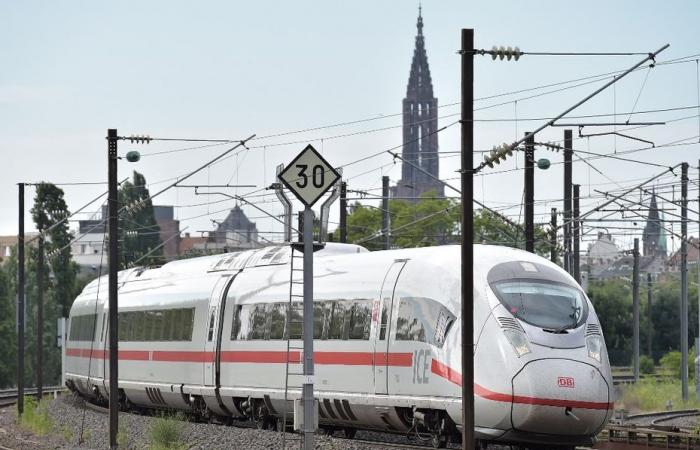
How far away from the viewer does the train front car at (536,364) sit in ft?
72.1

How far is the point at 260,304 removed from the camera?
30000 mm

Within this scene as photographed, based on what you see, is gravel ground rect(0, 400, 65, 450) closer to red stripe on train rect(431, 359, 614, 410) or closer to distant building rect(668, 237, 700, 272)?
red stripe on train rect(431, 359, 614, 410)

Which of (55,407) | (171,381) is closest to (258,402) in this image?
(171,381)

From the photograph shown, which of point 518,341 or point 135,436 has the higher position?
point 518,341

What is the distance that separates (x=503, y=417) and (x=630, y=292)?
88.4 m

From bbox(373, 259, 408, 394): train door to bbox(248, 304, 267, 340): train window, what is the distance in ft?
15.7

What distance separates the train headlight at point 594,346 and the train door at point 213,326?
1112 cm

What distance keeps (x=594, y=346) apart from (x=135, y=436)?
1293 cm

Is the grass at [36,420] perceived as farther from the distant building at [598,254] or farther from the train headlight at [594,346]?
the distant building at [598,254]

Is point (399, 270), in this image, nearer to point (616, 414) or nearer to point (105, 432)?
point (105, 432)

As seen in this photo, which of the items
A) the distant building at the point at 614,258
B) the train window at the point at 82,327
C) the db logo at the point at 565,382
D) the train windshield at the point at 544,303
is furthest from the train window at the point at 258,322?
the distant building at the point at 614,258

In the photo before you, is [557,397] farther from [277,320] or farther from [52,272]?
[52,272]

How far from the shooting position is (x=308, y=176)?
61.8 ft

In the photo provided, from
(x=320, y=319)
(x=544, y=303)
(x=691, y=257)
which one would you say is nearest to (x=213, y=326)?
(x=320, y=319)
